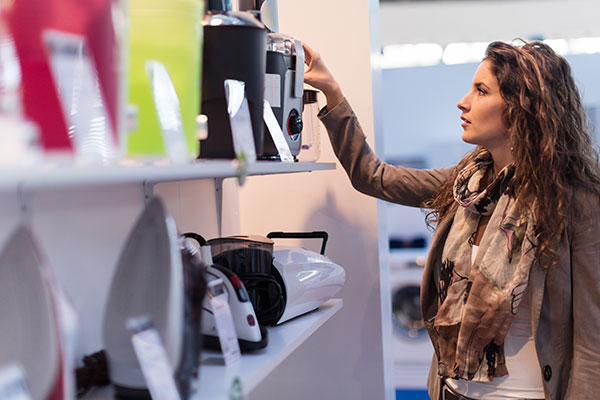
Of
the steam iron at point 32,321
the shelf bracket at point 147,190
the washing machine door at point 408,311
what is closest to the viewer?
the steam iron at point 32,321

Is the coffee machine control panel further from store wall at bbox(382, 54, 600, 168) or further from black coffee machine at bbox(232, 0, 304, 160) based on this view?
store wall at bbox(382, 54, 600, 168)

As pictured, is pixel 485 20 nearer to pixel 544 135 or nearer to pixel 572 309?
pixel 544 135

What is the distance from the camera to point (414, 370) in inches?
170

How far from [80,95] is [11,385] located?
31 cm

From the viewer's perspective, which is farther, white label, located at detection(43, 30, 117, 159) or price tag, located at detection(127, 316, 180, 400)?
price tag, located at detection(127, 316, 180, 400)

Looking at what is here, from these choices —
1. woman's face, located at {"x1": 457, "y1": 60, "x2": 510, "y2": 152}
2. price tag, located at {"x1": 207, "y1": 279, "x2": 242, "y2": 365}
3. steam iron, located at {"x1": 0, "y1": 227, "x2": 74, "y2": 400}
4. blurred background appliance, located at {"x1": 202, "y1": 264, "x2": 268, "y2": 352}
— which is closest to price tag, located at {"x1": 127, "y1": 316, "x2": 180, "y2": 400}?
steam iron, located at {"x1": 0, "y1": 227, "x2": 74, "y2": 400}

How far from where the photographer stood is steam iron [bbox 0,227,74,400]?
0.67 metres

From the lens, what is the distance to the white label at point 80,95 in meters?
0.59

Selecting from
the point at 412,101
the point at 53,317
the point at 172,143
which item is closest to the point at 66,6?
the point at 172,143

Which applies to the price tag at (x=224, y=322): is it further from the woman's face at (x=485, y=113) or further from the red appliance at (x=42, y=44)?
the woman's face at (x=485, y=113)

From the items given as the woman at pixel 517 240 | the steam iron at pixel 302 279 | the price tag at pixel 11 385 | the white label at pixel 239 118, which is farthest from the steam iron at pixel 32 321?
the woman at pixel 517 240

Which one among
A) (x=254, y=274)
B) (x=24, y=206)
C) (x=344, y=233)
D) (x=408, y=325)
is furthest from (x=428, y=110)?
(x=24, y=206)

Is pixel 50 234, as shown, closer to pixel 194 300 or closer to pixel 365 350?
pixel 194 300

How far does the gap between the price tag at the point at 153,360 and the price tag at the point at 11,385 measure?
0.20 metres
